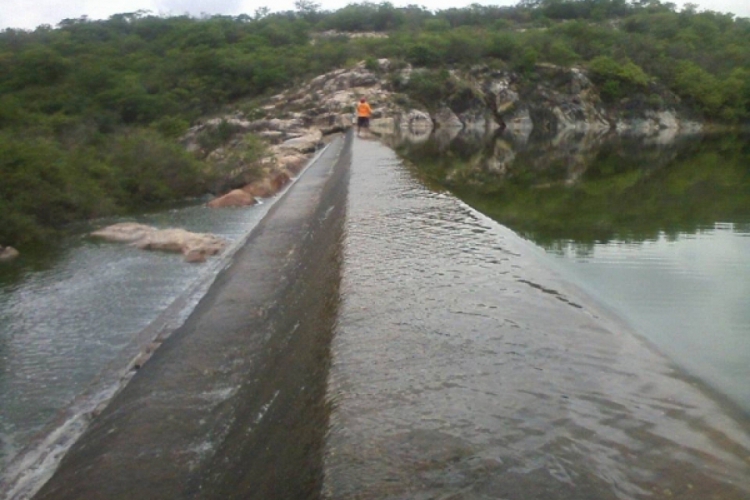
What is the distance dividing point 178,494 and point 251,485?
960 mm

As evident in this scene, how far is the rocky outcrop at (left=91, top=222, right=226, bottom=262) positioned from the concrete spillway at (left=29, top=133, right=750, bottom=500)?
18.4ft

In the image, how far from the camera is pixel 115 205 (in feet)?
65.7

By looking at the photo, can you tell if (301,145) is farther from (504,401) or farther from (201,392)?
(504,401)

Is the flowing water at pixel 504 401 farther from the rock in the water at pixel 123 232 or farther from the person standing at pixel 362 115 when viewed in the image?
the person standing at pixel 362 115

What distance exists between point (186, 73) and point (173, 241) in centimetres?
3955

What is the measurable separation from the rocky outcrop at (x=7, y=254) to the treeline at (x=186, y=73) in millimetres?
843

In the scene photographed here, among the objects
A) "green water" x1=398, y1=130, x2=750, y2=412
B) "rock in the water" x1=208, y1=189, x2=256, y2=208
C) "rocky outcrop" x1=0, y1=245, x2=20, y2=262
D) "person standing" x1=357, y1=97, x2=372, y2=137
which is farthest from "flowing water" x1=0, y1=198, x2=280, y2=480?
"person standing" x1=357, y1=97, x2=372, y2=137

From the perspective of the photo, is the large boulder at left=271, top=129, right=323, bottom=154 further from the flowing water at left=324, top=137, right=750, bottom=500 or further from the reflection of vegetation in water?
the flowing water at left=324, top=137, right=750, bottom=500

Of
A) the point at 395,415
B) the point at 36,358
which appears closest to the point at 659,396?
the point at 395,415

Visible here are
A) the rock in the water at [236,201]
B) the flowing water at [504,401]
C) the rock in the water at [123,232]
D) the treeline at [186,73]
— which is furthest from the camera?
the rock in the water at [236,201]

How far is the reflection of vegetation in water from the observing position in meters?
13.4

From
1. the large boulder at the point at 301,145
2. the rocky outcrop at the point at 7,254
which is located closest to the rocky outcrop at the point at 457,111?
the large boulder at the point at 301,145

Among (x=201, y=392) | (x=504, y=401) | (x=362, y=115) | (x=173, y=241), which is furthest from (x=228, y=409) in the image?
(x=362, y=115)

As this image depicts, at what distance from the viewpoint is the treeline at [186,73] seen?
18.8 metres
